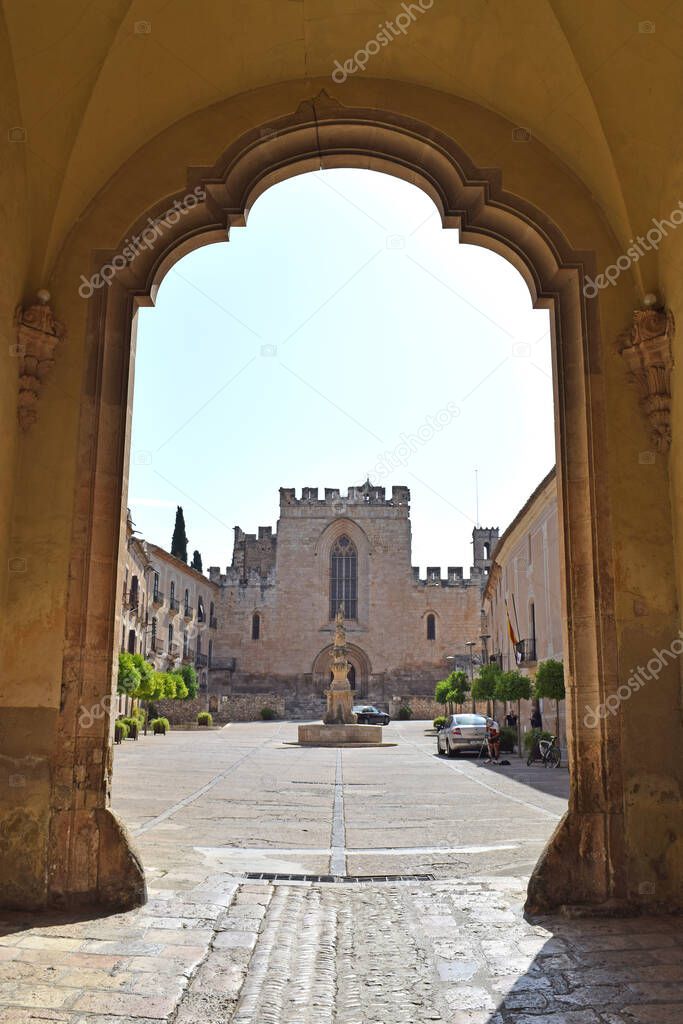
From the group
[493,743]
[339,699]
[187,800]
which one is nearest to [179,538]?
[339,699]

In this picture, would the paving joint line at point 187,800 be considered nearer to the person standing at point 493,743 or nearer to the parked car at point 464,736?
the parked car at point 464,736

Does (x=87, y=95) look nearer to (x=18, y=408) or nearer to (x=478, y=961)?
(x=18, y=408)

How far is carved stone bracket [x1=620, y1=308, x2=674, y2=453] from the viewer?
5.60m

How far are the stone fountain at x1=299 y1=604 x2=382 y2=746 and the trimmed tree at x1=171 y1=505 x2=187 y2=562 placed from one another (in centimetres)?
2631

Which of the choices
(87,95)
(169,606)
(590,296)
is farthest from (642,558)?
(169,606)

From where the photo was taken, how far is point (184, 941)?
4.55 m

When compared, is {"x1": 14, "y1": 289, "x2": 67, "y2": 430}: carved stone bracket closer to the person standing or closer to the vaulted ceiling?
the vaulted ceiling

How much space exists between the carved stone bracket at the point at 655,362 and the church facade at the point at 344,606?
50433 mm


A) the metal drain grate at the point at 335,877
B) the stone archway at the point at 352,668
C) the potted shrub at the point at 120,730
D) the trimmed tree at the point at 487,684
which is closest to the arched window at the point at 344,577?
the stone archway at the point at 352,668

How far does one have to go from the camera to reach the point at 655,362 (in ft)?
18.5

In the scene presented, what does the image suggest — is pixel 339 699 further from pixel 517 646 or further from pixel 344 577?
pixel 344 577

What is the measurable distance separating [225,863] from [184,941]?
7.88 ft

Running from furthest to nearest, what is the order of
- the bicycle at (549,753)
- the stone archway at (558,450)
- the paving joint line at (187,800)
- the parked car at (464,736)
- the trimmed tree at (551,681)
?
the parked car at (464,736), the trimmed tree at (551,681), the bicycle at (549,753), the paving joint line at (187,800), the stone archway at (558,450)

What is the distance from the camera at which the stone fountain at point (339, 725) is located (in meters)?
27.2
